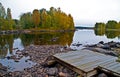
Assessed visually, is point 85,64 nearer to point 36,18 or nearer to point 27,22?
point 36,18

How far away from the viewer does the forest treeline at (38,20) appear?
8006 centimetres

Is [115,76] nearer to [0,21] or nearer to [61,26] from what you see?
[0,21]

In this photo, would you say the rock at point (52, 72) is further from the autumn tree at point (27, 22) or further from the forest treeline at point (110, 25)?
the forest treeline at point (110, 25)

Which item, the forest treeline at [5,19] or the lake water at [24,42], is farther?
the forest treeline at [5,19]

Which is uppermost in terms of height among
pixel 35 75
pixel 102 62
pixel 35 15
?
pixel 35 15

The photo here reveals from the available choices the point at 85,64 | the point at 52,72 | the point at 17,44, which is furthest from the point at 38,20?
the point at 85,64

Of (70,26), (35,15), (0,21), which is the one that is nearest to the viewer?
(0,21)

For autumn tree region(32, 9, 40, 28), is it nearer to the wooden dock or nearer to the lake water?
the lake water

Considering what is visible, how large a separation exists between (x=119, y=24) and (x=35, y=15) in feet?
349

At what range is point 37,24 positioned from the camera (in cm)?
9388

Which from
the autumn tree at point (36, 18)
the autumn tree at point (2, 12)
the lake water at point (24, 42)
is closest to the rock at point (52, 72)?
the lake water at point (24, 42)

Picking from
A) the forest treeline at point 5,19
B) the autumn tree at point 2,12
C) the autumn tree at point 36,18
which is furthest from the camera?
the autumn tree at point 36,18

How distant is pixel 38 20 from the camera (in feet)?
307

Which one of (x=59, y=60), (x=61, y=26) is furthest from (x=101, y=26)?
(x=59, y=60)
